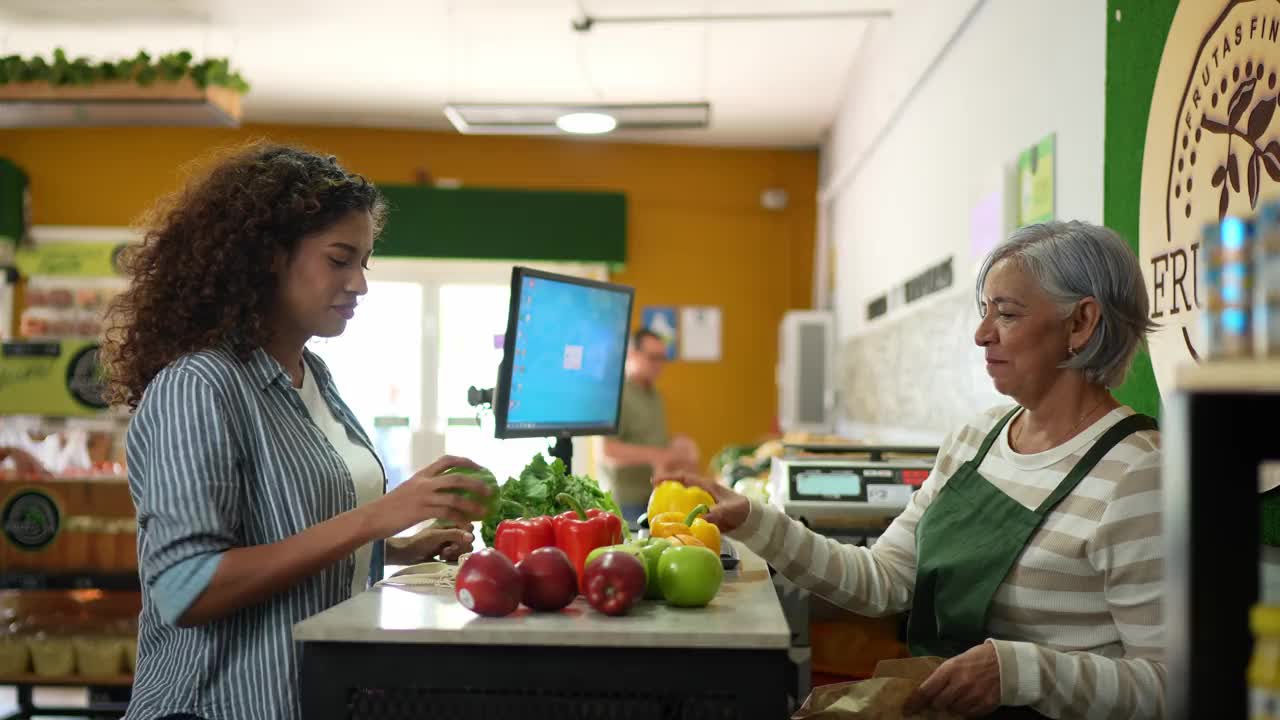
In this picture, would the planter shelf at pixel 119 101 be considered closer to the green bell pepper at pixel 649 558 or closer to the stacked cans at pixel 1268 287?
the green bell pepper at pixel 649 558

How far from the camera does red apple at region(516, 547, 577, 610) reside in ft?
5.01

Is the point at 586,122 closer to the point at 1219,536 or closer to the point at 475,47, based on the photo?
the point at 475,47

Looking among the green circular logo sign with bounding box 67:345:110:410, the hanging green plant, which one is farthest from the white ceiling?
the green circular logo sign with bounding box 67:345:110:410

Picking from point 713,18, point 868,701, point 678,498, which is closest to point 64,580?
point 678,498

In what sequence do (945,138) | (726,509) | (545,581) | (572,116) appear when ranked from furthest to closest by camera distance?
(572,116)
(945,138)
(726,509)
(545,581)

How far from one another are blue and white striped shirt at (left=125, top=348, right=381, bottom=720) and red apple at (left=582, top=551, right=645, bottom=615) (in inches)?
20.9

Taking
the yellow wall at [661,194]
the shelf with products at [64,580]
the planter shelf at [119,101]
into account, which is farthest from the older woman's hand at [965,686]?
the yellow wall at [661,194]

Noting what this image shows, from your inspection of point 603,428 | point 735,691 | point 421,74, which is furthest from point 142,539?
point 421,74

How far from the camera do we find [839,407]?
7262 millimetres

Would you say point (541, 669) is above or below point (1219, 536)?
below

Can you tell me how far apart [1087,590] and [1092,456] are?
0.21 meters

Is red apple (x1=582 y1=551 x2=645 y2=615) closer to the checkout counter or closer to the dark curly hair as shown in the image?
the checkout counter

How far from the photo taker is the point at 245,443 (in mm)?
1735

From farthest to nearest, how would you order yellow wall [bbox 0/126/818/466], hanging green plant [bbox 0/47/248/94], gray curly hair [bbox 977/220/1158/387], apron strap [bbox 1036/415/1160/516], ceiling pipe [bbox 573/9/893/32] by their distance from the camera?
yellow wall [bbox 0/126/818/466] → ceiling pipe [bbox 573/9/893/32] → hanging green plant [bbox 0/47/248/94] → gray curly hair [bbox 977/220/1158/387] → apron strap [bbox 1036/415/1160/516]
